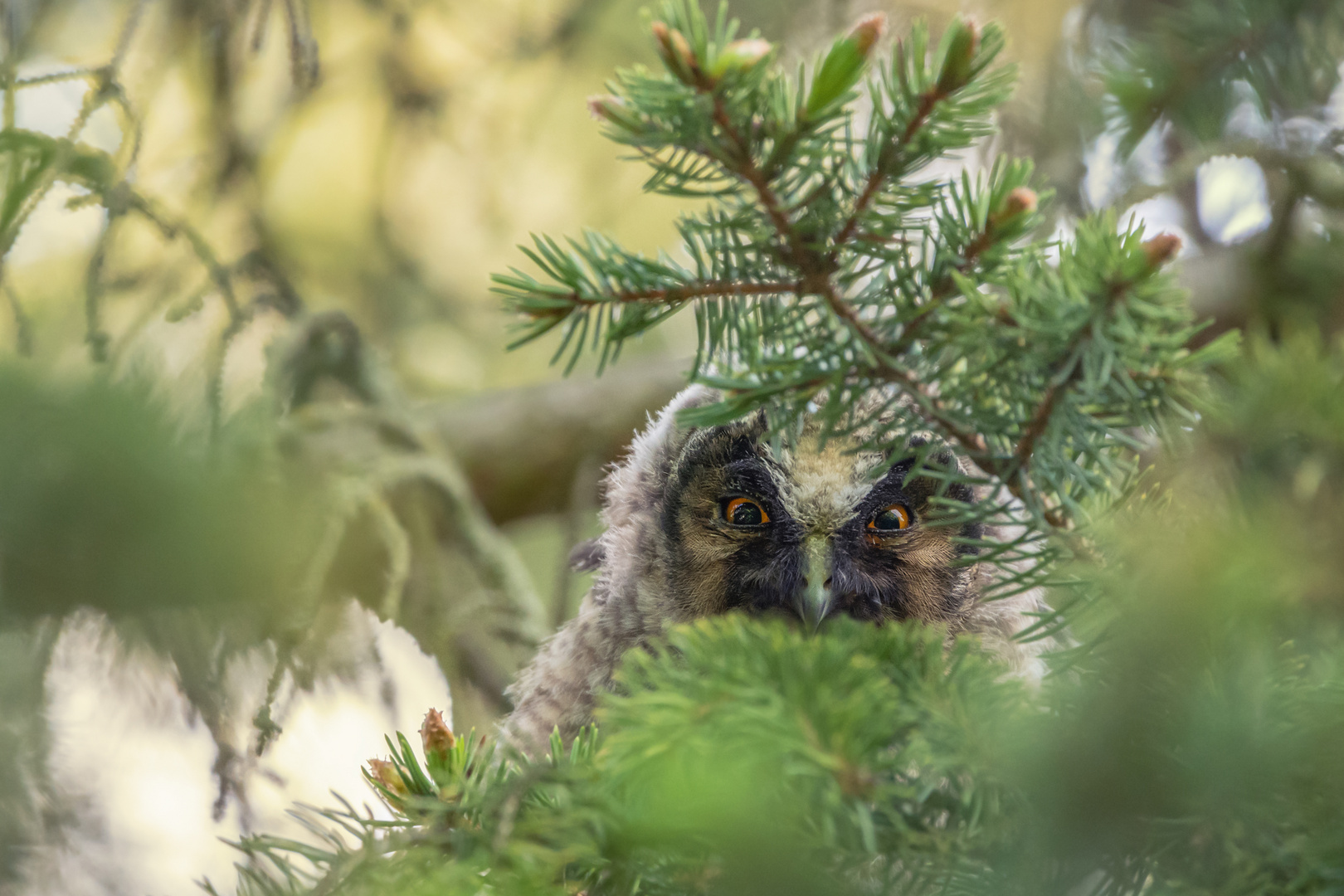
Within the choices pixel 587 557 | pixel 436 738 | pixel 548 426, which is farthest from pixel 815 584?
pixel 548 426

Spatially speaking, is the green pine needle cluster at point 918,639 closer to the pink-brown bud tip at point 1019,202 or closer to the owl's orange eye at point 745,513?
the pink-brown bud tip at point 1019,202

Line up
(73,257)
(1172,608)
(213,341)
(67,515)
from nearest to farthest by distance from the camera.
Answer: (1172,608) → (67,515) → (213,341) → (73,257)

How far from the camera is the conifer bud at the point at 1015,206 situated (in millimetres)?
961

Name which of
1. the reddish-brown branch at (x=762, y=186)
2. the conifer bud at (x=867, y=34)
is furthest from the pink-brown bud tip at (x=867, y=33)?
the reddish-brown branch at (x=762, y=186)

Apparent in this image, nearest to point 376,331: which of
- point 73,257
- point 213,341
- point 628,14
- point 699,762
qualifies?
point 73,257

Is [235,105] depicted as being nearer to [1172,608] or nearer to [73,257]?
[73,257]

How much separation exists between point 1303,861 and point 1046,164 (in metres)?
2.40

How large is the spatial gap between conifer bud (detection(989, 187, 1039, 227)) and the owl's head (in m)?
0.70

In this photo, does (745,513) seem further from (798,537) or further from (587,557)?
(587,557)

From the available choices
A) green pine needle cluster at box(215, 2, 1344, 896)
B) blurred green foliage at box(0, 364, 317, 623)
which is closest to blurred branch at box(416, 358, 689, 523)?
blurred green foliage at box(0, 364, 317, 623)

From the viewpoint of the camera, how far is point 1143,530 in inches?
36.6

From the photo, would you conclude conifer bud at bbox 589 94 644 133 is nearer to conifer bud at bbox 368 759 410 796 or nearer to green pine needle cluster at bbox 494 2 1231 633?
green pine needle cluster at bbox 494 2 1231 633

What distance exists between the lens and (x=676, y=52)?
88 centimetres

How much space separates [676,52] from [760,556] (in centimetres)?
117
